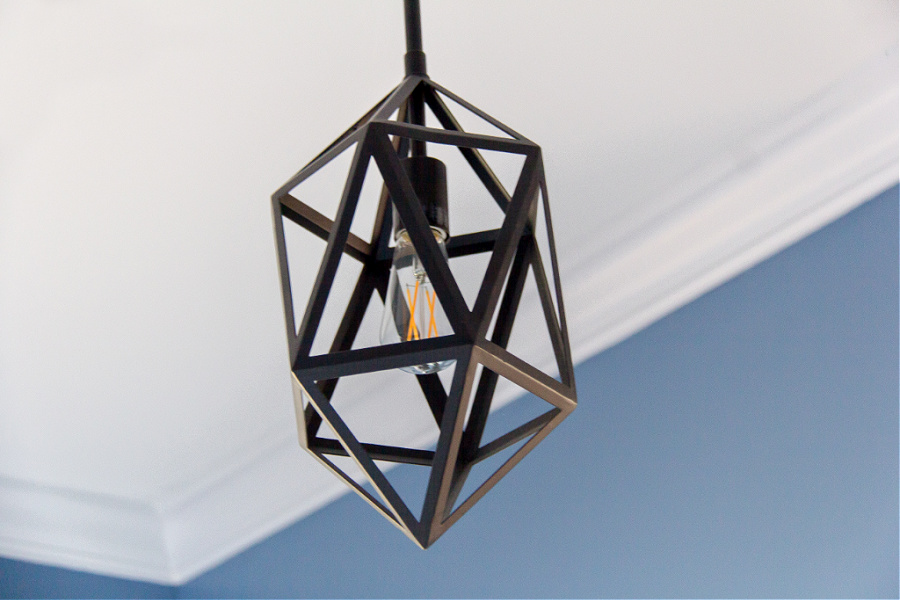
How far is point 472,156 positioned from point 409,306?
0.13 m

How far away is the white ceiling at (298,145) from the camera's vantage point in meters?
0.75

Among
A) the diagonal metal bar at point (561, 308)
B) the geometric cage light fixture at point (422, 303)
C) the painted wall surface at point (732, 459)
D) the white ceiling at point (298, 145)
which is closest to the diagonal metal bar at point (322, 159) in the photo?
the geometric cage light fixture at point (422, 303)

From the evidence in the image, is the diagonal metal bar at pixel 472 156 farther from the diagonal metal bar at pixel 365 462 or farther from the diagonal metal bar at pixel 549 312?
the diagonal metal bar at pixel 365 462

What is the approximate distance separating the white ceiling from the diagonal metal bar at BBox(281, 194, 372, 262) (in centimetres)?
35

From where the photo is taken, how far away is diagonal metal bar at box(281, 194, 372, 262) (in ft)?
1.47

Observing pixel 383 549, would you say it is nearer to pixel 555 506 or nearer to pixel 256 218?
pixel 555 506

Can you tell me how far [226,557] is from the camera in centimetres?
146

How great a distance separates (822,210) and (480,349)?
751mm

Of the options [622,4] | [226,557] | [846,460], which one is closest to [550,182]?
[622,4]

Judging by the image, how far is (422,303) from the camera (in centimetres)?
41

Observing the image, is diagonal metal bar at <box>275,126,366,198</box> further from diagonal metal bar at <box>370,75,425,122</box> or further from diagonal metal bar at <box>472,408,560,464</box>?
diagonal metal bar at <box>472,408,560,464</box>

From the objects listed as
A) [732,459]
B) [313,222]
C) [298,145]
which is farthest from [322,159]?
[732,459]

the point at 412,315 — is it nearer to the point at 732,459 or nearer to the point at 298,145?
the point at 298,145

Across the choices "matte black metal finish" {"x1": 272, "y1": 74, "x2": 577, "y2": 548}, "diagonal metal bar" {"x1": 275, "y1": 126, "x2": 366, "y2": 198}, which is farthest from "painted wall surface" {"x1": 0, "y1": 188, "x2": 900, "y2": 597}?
"diagonal metal bar" {"x1": 275, "y1": 126, "x2": 366, "y2": 198}
